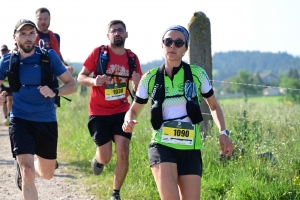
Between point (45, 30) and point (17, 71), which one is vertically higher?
point (45, 30)

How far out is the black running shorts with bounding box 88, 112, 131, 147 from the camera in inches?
302

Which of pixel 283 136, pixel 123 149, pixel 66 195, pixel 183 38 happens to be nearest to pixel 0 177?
pixel 66 195

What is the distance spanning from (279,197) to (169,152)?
64.8 inches

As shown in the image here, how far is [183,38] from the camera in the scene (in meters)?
5.34

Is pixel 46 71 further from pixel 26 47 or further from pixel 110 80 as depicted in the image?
pixel 110 80

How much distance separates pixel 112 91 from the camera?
7602mm

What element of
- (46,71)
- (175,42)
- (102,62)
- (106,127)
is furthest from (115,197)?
(175,42)

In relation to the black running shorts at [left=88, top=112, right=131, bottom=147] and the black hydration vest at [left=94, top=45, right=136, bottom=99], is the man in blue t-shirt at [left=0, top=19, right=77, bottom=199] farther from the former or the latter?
the black running shorts at [left=88, top=112, right=131, bottom=147]

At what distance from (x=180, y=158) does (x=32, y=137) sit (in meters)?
1.81

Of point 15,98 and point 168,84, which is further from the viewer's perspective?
point 15,98

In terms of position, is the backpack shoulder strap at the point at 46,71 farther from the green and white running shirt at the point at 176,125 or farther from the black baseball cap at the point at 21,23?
the green and white running shirt at the point at 176,125

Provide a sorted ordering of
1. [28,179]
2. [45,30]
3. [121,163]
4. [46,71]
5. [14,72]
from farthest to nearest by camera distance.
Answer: [45,30] → [121,163] → [46,71] → [14,72] → [28,179]

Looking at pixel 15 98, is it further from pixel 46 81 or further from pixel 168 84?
pixel 168 84

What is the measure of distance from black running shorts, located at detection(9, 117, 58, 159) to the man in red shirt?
3.83 feet
